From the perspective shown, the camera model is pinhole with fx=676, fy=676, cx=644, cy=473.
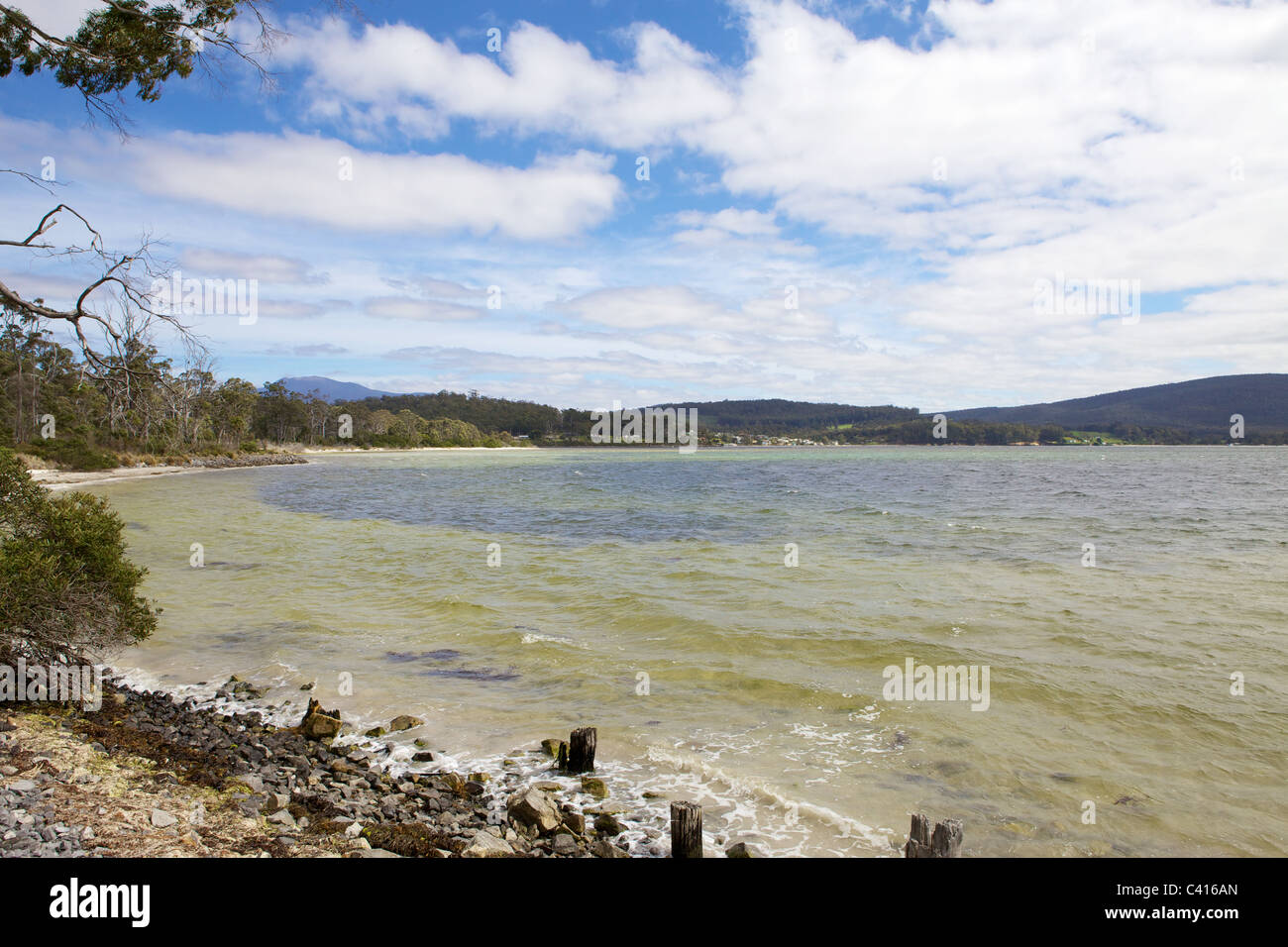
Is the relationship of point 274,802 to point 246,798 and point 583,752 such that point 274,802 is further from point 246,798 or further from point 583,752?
point 583,752

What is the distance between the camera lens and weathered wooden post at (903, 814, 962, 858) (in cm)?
482

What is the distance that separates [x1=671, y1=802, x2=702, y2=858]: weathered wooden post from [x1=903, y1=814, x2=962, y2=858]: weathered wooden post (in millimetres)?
1550

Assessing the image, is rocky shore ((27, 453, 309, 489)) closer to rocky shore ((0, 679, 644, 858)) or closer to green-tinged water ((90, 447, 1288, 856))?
green-tinged water ((90, 447, 1288, 856))

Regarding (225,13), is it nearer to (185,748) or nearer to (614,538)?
(185,748)

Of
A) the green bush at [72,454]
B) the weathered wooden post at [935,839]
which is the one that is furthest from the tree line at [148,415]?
the weathered wooden post at [935,839]

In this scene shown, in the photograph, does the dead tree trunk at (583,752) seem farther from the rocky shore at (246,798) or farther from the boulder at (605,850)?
the boulder at (605,850)

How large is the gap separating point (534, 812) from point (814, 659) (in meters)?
6.53

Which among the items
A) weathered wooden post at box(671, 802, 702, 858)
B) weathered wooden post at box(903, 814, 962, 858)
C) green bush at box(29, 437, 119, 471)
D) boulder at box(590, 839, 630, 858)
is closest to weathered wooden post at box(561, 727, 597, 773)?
boulder at box(590, 839, 630, 858)

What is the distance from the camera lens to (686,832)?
16.9ft

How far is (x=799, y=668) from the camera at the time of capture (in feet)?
34.8

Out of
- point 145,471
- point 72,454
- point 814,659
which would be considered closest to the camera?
point 814,659

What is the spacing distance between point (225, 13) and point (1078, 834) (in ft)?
38.1

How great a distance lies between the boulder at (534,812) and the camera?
5.66 meters

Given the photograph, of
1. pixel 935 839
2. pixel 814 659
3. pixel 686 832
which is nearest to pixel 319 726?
pixel 686 832
